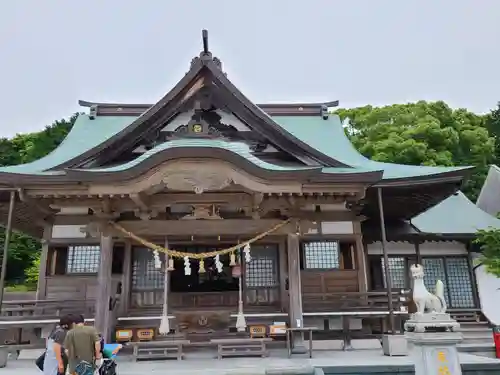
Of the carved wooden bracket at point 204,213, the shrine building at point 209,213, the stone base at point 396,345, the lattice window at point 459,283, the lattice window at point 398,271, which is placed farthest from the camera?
the lattice window at point 459,283

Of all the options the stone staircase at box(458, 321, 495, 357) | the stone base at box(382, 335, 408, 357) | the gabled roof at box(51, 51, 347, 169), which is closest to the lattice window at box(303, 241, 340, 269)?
the gabled roof at box(51, 51, 347, 169)

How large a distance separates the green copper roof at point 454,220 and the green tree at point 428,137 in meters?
9.99

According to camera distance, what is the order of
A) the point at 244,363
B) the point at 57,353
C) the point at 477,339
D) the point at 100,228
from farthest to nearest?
1. the point at 477,339
2. the point at 100,228
3. the point at 244,363
4. the point at 57,353

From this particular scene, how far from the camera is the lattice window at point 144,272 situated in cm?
1141

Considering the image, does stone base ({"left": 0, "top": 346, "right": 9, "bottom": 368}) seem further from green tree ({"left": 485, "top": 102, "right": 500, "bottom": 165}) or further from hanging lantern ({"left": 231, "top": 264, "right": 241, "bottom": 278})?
green tree ({"left": 485, "top": 102, "right": 500, "bottom": 165})

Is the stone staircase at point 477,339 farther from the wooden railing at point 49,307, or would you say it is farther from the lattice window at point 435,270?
the wooden railing at point 49,307

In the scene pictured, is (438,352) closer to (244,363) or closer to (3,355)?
(244,363)

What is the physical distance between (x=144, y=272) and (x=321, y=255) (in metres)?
5.06

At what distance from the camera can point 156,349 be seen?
9.44m

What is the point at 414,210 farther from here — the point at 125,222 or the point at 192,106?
the point at 125,222

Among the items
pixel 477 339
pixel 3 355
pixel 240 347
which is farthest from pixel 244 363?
pixel 477 339

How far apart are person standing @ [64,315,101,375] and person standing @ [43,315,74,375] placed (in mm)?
234

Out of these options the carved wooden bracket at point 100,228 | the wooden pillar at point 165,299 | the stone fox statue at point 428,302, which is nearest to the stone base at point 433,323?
the stone fox statue at point 428,302

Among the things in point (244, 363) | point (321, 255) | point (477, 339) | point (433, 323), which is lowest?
point (477, 339)
